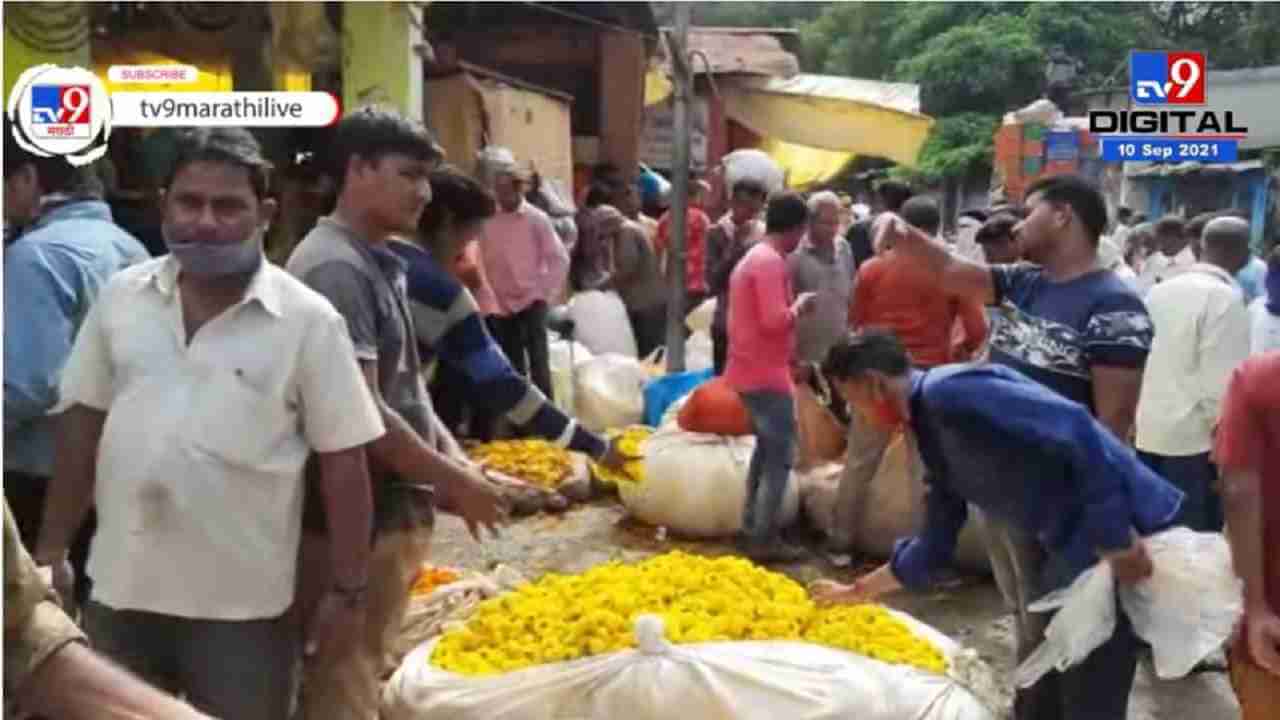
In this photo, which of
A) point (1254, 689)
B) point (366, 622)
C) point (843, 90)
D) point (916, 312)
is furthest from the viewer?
point (843, 90)

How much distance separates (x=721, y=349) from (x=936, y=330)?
2.85 meters

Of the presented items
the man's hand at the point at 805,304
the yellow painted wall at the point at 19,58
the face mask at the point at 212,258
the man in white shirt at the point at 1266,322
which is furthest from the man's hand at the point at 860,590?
the yellow painted wall at the point at 19,58

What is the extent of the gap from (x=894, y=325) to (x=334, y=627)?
418cm

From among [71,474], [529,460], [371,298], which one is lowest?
[529,460]

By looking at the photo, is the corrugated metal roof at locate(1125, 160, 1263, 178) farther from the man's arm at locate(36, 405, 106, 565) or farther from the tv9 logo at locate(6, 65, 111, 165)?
the man's arm at locate(36, 405, 106, 565)

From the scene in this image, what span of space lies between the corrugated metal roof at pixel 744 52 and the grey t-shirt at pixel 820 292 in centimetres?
1131

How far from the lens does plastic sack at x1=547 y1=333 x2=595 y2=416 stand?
9.56 m

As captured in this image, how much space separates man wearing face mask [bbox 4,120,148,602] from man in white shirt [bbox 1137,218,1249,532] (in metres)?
4.04

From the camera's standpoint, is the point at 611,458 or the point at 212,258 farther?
the point at 611,458

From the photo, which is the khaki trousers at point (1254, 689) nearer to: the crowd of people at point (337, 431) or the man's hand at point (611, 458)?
the crowd of people at point (337, 431)

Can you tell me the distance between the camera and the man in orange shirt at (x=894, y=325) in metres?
6.89

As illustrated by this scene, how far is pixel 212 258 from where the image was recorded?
300 cm

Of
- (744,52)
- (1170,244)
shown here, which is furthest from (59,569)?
(744,52)

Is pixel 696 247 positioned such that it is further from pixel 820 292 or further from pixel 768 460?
pixel 768 460
